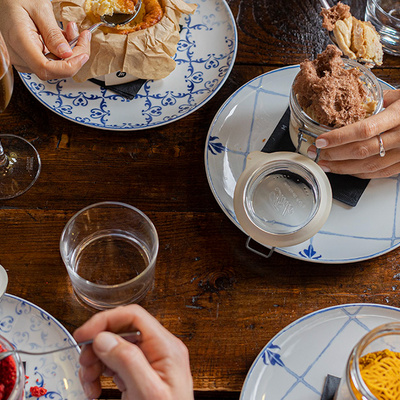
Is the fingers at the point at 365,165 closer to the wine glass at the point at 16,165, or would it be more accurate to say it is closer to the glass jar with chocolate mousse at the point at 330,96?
the glass jar with chocolate mousse at the point at 330,96

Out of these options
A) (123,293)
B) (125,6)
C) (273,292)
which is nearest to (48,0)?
(125,6)

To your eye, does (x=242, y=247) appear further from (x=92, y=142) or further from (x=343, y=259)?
(x=92, y=142)

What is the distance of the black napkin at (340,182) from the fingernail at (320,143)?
0.11 metres

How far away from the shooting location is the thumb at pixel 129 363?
66 cm

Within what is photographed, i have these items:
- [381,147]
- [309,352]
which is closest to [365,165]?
[381,147]

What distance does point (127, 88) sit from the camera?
3.73 feet

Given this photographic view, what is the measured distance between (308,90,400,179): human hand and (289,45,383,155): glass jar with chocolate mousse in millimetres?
25

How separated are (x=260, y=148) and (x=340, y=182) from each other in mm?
169

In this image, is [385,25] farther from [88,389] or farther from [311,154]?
[88,389]

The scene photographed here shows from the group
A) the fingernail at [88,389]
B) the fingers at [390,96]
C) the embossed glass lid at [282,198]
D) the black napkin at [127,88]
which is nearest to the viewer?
the fingernail at [88,389]

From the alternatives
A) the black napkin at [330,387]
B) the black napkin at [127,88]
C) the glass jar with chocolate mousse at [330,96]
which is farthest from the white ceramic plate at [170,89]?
the black napkin at [330,387]

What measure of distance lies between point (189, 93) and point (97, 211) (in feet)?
1.11

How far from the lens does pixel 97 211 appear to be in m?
0.97

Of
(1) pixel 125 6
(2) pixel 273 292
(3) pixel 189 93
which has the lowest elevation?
(2) pixel 273 292
